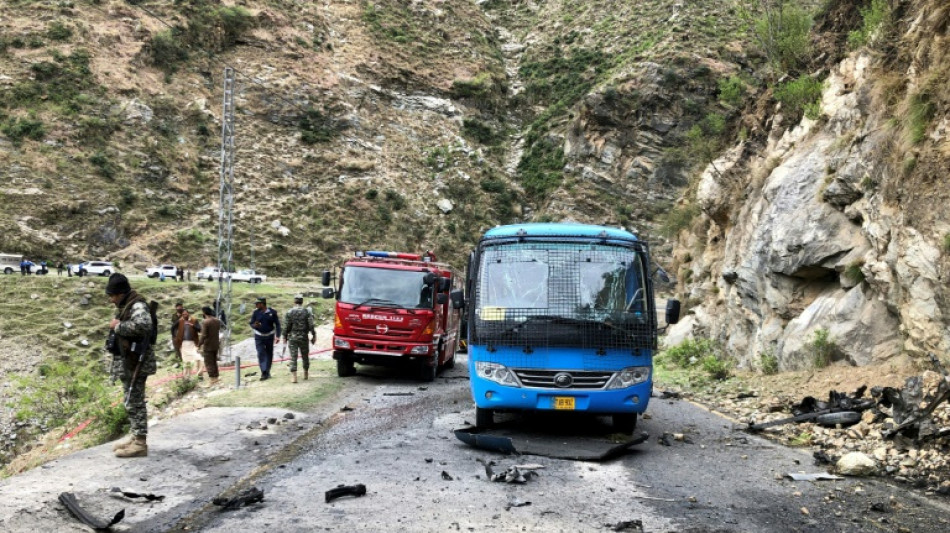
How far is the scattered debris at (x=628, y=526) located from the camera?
5344 millimetres

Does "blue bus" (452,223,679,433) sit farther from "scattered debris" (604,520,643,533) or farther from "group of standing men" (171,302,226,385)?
"group of standing men" (171,302,226,385)

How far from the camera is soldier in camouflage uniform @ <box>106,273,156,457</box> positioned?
740 centimetres

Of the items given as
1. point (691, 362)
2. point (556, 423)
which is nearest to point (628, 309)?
point (556, 423)

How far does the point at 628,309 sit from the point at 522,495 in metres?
3.47

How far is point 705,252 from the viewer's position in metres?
24.2

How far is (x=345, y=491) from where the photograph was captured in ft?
20.1

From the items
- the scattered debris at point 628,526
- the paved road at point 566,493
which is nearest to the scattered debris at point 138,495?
the paved road at point 566,493

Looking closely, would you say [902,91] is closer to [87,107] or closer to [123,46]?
[87,107]

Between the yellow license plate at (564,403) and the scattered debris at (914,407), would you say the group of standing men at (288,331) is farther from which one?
the scattered debris at (914,407)

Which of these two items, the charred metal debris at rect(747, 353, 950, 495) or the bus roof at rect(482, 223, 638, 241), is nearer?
the charred metal debris at rect(747, 353, 950, 495)

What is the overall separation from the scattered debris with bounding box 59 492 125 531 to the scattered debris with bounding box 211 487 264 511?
2.43 ft

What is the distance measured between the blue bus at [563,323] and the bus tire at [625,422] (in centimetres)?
1

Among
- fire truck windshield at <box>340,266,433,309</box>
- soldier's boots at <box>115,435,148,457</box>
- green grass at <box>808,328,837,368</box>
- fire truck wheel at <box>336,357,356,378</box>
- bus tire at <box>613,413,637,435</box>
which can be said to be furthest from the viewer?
fire truck wheel at <box>336,357,356,378</box>

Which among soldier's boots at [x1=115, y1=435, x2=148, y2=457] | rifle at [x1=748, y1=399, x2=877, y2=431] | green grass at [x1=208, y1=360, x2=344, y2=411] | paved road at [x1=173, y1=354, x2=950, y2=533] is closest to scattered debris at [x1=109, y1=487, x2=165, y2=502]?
paved road at [x1=173, y1=354, x2=950, y2=533]
